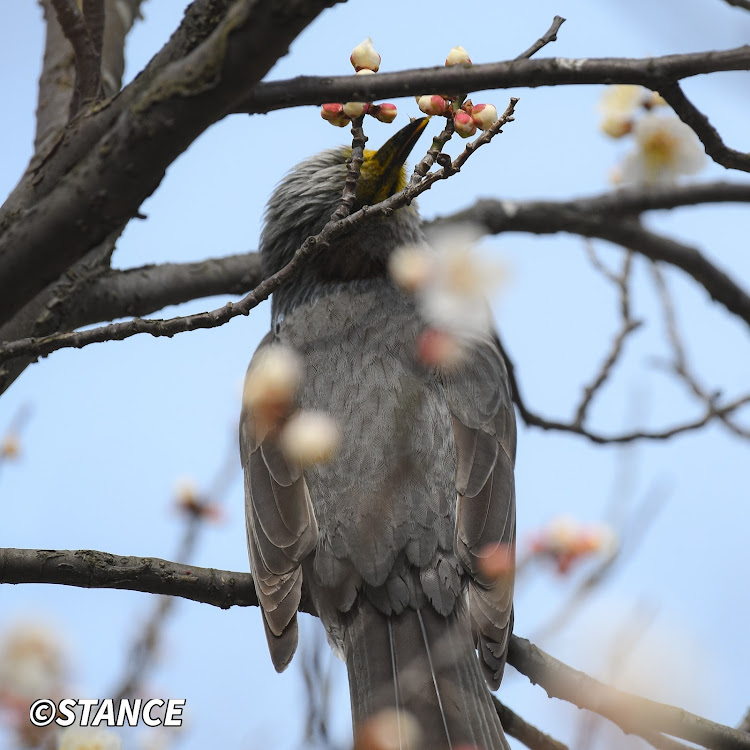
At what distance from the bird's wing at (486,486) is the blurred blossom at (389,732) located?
1.33 feet

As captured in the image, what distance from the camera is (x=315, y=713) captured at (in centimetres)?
198

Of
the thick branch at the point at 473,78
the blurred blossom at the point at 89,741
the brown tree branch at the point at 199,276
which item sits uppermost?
the brown tree branch at the point at 199,276

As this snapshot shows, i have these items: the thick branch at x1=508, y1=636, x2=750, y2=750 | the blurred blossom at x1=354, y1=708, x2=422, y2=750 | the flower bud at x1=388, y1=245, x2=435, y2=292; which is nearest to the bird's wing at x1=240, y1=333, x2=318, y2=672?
the blurred blossom at x1=354, y1=708, x2=422, y2=750

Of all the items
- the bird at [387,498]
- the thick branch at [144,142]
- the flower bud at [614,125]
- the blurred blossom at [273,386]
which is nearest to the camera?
the thick branch at [144,142]

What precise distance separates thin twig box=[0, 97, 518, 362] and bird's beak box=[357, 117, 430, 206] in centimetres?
205

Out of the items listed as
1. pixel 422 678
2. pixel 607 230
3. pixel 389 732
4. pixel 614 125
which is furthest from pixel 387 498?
pixel 607 230

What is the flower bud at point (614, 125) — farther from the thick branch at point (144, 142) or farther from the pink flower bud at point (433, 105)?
the thick branch at point (144, 142)

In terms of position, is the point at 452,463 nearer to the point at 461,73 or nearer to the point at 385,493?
the point at 385,493

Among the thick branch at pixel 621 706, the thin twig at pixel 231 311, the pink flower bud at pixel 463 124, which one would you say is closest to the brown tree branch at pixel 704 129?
the thin twig at pixel 231 311

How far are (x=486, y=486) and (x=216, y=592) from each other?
131 centimetres

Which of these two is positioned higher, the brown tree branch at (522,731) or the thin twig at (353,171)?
the thin twig at (353,171)

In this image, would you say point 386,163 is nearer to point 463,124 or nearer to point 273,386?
point 273,386

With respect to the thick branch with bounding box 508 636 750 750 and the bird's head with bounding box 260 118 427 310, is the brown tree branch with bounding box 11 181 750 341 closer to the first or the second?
the bird's head with bounding box 260 118 427 310

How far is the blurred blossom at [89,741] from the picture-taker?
2.45 meters
